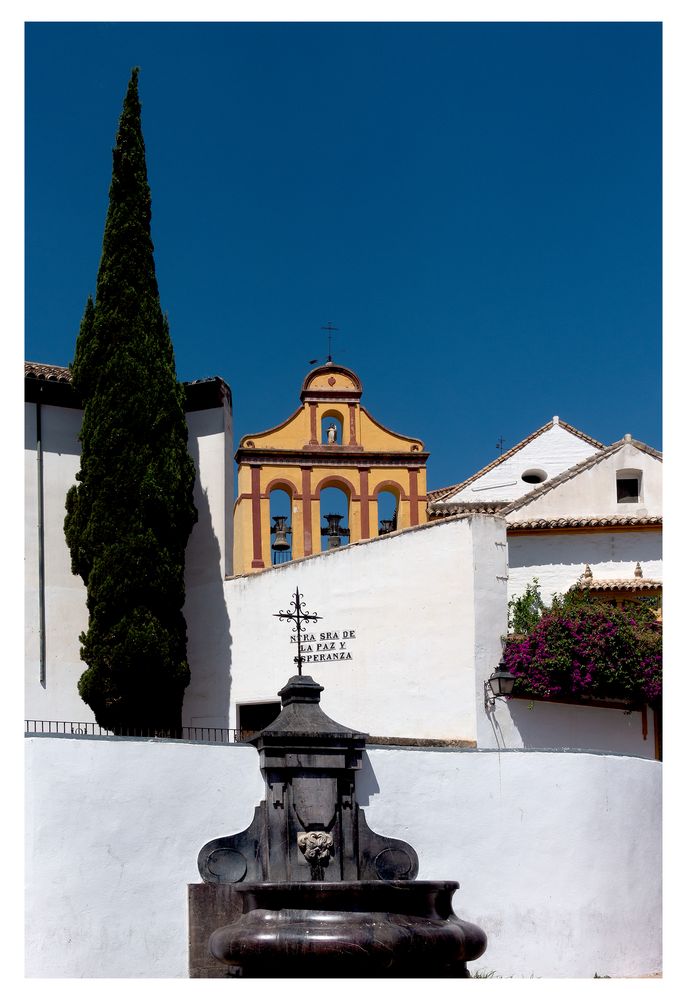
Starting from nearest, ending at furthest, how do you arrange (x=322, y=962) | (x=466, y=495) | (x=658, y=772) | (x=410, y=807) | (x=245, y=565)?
(x=322, y=962)
(x=410, y=807)
(x=658, y=772)
(x=245, y=565)
(x=466, y=495)

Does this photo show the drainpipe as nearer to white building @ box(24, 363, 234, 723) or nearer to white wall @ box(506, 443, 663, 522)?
white building @ box(24, 363, 234, 723)

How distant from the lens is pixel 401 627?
1873cm

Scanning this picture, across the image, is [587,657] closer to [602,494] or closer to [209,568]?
[602,494]

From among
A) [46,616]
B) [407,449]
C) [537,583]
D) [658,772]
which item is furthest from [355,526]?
[658,772]

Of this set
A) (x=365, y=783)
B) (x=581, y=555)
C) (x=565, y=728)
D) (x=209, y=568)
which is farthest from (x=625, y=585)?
(x=365, y=783)

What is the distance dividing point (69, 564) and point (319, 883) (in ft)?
32.3

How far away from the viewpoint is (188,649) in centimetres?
2067

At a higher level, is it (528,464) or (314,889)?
(528,464)

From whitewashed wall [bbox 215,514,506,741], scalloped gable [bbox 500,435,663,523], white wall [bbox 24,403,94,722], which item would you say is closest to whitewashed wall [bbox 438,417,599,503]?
scalloped gable [bbox 500,435,663,523]

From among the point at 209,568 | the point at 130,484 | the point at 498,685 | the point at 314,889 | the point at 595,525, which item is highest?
the point at 130,484

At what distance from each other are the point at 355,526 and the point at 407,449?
1937mm

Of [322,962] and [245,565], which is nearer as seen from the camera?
[322,962]

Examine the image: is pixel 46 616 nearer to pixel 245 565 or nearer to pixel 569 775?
pixel 245 565

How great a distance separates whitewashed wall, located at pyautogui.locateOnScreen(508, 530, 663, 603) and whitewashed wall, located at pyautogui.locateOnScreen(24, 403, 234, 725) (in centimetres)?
467
